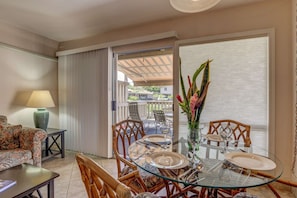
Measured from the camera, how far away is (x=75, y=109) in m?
3.63

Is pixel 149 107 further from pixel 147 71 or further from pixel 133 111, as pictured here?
pixel 147 71

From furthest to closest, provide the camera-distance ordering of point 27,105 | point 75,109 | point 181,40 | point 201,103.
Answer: point 75,109 → point 27,105 → point 181,40 → point 201,103

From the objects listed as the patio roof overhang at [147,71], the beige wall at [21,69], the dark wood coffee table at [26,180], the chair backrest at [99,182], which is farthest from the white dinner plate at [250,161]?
the beige wall at [21,69]

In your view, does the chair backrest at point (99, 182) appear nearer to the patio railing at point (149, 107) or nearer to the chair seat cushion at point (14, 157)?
the chair seat cushion at point (14, 157)

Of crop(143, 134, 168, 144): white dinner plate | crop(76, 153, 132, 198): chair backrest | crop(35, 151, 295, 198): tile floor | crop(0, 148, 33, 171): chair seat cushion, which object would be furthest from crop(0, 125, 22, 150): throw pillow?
crop(76, 153, 132, 198): chair backrest

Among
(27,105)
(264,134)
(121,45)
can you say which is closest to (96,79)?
(121,45)

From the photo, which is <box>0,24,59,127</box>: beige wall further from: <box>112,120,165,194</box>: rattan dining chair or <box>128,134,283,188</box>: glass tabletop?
<box>128,134,283,188</box>: glass tabletop

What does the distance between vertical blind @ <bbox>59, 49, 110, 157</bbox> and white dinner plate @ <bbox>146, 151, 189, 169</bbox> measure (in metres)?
2.05

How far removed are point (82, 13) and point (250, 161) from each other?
9.41 ft

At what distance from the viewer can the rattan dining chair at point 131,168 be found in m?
1.36

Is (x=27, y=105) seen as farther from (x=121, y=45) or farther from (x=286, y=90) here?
(x=286, y=90)

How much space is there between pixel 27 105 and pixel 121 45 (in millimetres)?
1971

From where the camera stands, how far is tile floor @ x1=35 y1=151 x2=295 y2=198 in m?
2.08

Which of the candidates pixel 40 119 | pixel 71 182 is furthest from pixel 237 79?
pixel 40 119
